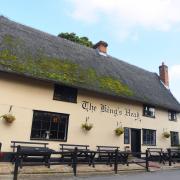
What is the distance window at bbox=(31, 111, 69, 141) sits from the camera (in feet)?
43.8

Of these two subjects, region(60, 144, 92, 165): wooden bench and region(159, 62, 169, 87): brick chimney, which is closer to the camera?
region(60, 144, 92, 165): wooden bench

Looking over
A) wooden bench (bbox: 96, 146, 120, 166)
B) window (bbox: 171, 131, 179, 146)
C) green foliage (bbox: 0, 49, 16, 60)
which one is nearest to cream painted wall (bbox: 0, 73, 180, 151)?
wooden bench (bbox: 96, 146, 120, 166)

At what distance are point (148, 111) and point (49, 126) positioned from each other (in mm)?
9217

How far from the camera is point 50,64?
14.9 m

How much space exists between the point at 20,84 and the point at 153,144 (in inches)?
477

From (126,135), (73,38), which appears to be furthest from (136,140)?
(73,38)

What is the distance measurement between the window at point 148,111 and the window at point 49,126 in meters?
7.56

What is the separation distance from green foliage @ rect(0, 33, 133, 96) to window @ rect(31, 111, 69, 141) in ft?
6.95

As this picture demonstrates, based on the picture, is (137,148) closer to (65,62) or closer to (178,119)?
(178,119)

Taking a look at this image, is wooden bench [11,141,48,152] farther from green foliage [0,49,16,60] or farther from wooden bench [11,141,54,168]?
green foliage [0,49,16,60]

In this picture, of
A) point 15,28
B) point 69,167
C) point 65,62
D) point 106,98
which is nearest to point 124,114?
point 106,98

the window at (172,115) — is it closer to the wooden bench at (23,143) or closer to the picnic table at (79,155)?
the picnic table at (79,155)

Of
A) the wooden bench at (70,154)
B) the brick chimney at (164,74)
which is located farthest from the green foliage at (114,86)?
the brick chimney at (164,74)

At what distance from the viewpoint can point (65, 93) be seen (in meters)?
14.6
